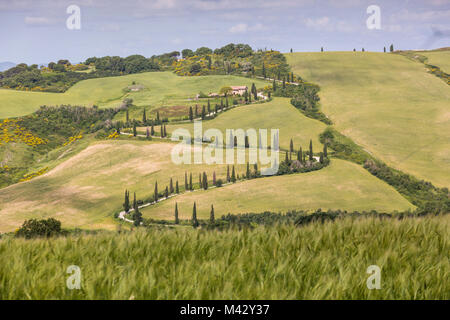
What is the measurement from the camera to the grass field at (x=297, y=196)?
141625 mm

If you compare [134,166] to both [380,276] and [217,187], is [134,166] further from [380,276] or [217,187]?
[380,276]

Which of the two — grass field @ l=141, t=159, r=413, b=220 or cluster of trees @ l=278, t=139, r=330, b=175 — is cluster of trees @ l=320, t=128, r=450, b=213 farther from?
cluster of trees @ l=278, t=139, r=330, b=175

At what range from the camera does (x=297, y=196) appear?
149 m

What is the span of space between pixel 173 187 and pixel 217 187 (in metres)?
14.3

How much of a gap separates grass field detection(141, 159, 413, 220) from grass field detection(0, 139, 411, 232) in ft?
0.96

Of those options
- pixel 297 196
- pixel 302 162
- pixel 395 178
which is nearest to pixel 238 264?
pixel 297 196

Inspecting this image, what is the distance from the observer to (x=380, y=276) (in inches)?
306

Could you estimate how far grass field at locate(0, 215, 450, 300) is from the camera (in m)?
7.23

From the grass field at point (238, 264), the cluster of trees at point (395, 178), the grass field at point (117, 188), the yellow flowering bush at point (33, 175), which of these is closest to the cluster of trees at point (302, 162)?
the grass field at point (117, 188)

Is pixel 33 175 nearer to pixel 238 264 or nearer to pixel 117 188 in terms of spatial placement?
pixel 117 188

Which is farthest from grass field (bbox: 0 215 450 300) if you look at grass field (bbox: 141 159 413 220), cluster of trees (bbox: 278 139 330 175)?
cluster of trees (bbox: 278 139 330 175)
